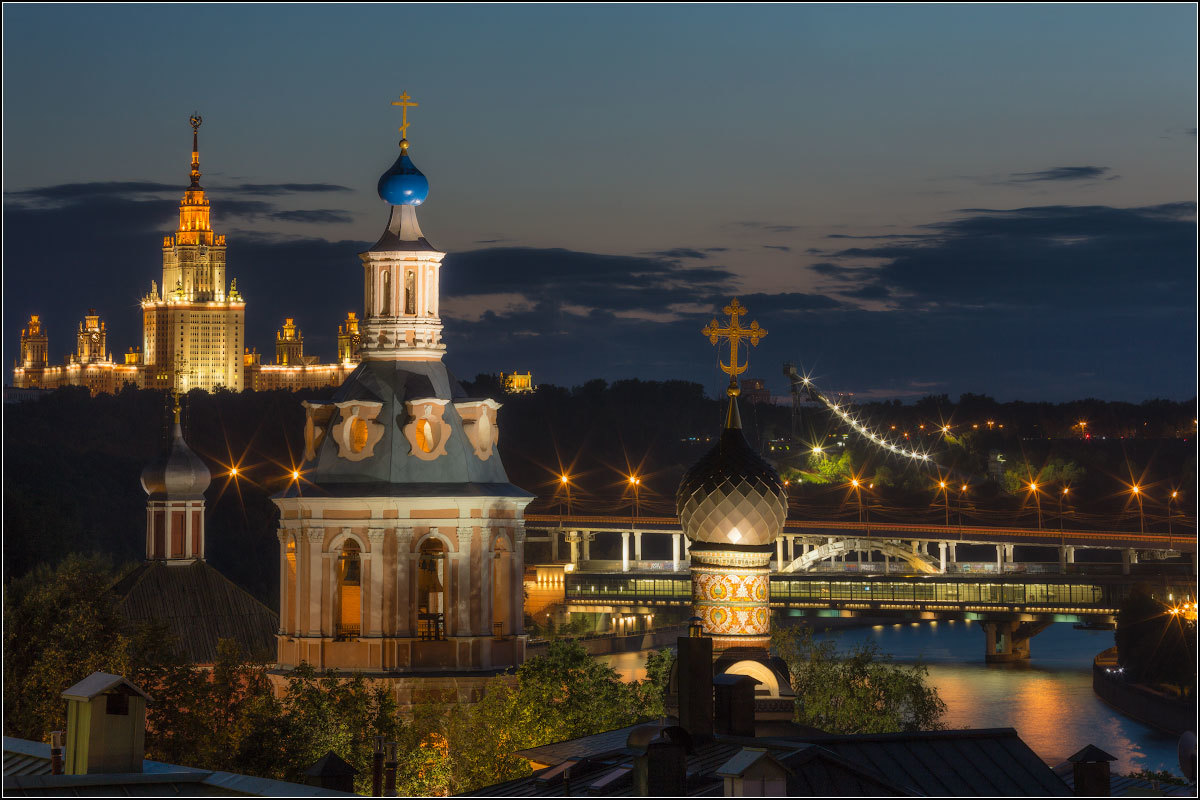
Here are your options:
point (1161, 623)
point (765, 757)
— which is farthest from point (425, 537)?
point (1161, 623)

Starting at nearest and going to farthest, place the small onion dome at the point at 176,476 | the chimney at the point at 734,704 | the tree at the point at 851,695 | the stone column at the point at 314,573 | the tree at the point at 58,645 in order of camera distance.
Answer: the chimney at the point at 734,704
the tree at the point at 58,645
the stone column at the point at 314,573
the tree at the point at 851,695
the small onion dome at the point at 176,476

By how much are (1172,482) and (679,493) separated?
106642 millimetres

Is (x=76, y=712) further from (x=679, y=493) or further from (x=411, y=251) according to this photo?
(x=411, y=251)

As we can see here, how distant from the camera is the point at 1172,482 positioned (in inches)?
5305

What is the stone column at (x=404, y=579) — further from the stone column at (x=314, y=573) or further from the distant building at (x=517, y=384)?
the distant building at (x=517, y=384)

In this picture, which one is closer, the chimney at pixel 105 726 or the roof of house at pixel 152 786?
the roof of house at pixel 152 786

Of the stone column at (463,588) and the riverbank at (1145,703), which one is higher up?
the stone column at (463,588)

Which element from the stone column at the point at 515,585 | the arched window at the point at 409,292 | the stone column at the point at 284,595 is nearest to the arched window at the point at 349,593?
the stone column at the point at 284,595

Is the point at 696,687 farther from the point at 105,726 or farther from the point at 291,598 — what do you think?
the point at 291,598

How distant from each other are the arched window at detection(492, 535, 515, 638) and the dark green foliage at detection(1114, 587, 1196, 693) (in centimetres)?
3282

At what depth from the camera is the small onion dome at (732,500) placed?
32.4 meters

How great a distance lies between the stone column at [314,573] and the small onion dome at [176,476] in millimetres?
17491

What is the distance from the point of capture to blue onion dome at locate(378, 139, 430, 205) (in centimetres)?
4328

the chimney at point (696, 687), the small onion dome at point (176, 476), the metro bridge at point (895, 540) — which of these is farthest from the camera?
the metro bridge at point (895, 540)
